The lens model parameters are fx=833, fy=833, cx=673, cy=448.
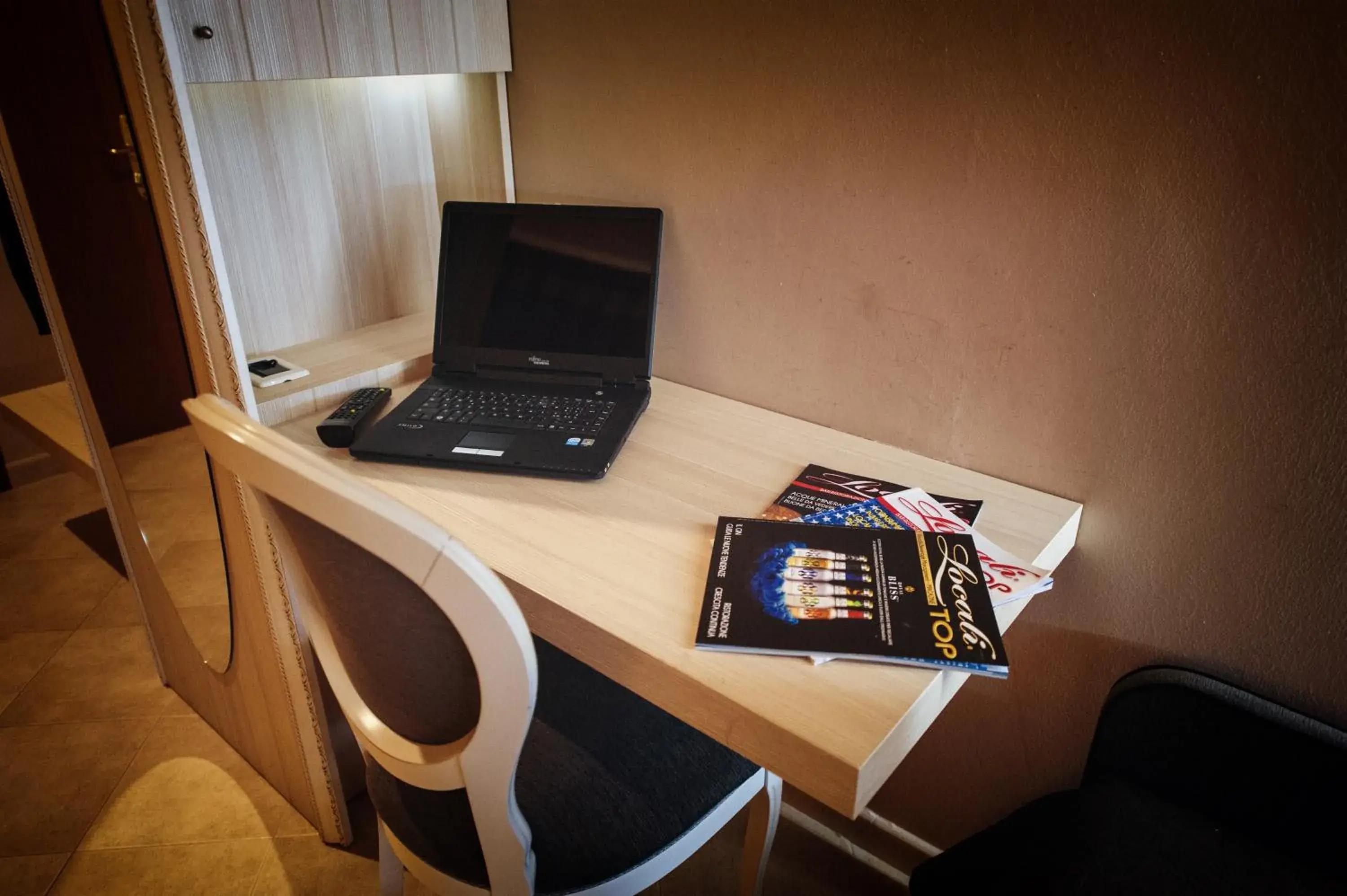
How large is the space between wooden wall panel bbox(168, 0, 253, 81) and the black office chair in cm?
136

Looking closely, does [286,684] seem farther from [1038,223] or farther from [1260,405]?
[1260,405]

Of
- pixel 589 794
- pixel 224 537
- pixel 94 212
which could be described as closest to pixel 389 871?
pixel 589 794

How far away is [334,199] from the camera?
4.59 feet

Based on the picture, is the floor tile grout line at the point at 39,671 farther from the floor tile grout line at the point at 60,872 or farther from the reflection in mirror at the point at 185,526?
the reflection in mirror at the point at 185,526

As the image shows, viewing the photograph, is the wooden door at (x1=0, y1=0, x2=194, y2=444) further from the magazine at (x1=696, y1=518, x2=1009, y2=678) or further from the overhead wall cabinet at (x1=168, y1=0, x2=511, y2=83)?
the magazine at (x1=696, y1=518, x2=1009, y2=678)

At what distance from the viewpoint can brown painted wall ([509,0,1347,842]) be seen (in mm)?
846

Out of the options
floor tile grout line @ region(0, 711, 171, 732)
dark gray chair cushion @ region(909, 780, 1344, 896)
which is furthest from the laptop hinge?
floor tile grout line @ region(0, 711, 171, 732)

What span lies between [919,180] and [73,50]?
242 cm

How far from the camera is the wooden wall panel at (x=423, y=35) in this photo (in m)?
1.23

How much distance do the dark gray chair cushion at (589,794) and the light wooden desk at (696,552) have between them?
16 cm

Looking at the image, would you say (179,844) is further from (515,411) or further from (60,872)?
(515,411)

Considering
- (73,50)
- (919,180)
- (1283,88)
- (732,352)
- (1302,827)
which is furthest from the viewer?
(73,50)

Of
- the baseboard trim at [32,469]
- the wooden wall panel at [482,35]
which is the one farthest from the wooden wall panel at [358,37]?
the baseboard trim at [32,469]

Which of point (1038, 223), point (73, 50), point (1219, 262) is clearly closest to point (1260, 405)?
point (1219, 262)
